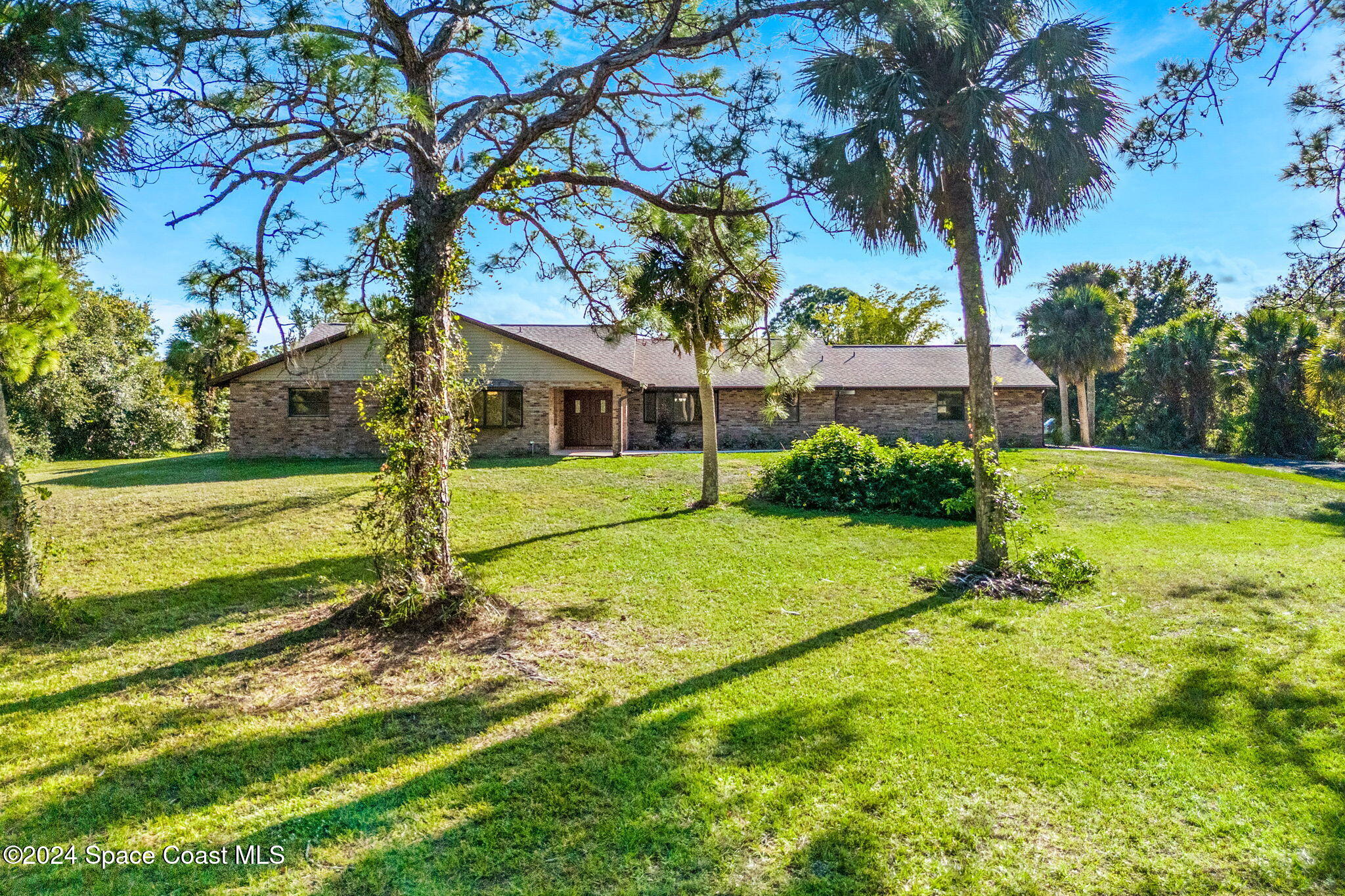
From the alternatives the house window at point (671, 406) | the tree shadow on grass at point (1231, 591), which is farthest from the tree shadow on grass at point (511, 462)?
the tree shadow on grass at point (1231, 591)

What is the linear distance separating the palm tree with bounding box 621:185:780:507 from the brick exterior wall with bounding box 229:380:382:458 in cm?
1235

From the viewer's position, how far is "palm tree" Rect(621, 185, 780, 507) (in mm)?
7658

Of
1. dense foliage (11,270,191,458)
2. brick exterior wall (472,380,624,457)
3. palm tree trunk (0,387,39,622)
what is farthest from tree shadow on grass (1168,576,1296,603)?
dense foliage (11,270,191,458)

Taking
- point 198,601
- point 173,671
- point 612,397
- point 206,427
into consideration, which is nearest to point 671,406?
point 612,397

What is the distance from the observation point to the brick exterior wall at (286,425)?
19344 millimetres

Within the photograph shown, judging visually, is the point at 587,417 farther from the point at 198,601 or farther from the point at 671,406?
the point at 198,601

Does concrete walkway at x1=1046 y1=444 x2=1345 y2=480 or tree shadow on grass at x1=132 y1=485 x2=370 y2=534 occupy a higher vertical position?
tree shadow on grass at x1=132 y1=485 x2=370 y2=534

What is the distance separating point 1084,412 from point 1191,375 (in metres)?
4.10

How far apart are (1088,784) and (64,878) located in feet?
15.8

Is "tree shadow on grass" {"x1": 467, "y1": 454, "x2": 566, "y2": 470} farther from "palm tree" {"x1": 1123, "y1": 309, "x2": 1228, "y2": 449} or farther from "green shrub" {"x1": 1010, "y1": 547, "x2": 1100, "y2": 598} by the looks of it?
"palm tree" {"x1": 1123, "y1": 309, "x2": 1228, "y2": 449}

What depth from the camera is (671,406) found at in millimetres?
23266

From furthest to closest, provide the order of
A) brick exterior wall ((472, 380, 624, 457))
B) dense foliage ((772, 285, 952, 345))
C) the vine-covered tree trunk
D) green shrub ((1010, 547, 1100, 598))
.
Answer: dense foliage ((772, 285, 952, 345))
brick exterior wall ((472, 380, 624, 457))
green shrub ((1010, 547, 1100, 598))
the vine-covered tree trunk

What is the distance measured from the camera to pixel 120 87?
4586mm

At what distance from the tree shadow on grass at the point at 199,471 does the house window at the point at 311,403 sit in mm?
1419
